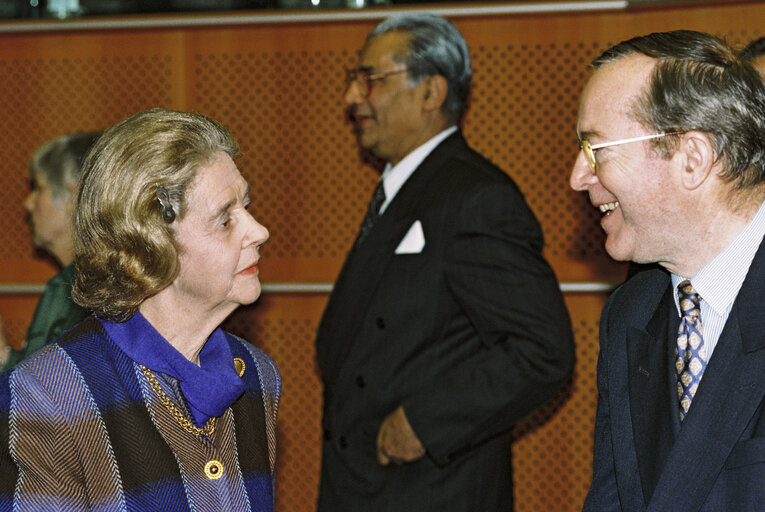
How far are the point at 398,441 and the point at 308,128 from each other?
155 cm

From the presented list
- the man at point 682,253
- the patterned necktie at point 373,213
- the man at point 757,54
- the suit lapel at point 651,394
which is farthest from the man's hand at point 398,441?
the man at point 757,54

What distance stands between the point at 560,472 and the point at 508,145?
1.29 meters

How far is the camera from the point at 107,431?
1.81 metres

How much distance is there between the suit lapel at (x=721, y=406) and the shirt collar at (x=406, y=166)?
1.56m

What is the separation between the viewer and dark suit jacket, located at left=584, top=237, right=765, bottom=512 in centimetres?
177

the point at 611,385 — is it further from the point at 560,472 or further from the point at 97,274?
the point at 560,472

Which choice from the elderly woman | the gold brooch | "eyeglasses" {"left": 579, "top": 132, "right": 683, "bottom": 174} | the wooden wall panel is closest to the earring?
the elderly woman

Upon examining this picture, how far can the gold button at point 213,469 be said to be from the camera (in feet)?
6.33

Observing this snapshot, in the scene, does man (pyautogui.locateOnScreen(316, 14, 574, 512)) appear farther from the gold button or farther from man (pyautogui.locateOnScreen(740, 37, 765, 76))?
the gold button

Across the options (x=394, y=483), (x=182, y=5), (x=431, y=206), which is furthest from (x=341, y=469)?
(x=182, y=5)

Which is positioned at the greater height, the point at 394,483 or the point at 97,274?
the point at 97,274

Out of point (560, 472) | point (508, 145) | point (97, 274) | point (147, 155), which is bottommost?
point (560, 472)

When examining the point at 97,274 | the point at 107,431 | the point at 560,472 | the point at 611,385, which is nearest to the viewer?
the point at 107,431

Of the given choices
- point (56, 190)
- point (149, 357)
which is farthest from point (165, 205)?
point (56, 190)
